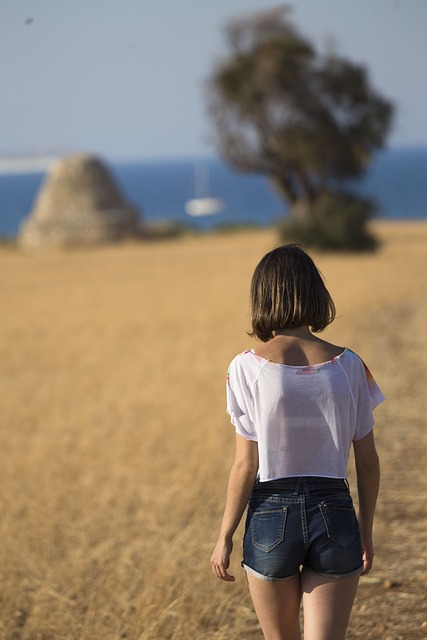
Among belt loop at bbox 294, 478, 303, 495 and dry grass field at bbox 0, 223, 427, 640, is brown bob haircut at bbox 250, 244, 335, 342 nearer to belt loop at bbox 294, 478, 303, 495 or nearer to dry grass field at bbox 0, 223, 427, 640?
belt loop at bbox 294, 478, 303, 495

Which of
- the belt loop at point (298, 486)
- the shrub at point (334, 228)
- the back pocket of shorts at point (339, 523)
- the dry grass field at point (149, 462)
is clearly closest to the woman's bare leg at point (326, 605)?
the back pocket of shorts at point (339, 523)

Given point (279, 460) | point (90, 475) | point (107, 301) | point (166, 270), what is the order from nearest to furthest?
point (279, 460), point (90, 475), point (107, 301), point (166, 270)

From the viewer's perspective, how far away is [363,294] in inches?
611

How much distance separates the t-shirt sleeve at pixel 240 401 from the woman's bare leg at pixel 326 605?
18.5 inches

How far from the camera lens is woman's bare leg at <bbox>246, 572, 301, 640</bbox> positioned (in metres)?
2.55

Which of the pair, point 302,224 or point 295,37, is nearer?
point 302,224

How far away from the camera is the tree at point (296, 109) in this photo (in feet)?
101

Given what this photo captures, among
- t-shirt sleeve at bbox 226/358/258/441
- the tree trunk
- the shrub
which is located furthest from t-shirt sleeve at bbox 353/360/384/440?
the tree trunk

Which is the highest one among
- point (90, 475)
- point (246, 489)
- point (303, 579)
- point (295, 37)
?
point (295, 37)

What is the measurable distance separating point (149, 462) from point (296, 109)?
86.9 ft

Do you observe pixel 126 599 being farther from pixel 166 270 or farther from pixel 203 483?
pixel 166 270

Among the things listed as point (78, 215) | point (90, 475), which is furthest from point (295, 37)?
point (90, 475)

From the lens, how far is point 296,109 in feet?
105

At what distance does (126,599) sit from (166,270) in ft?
62.8
